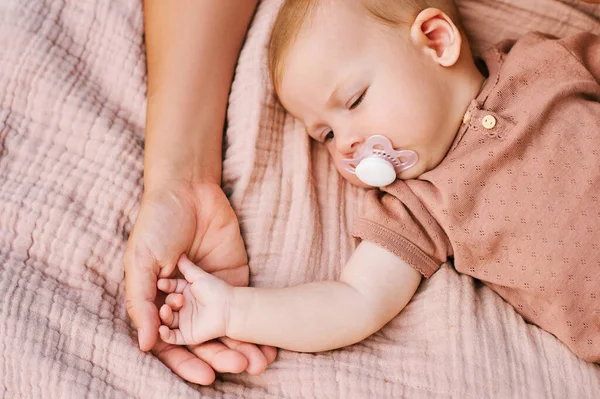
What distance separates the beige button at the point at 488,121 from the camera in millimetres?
1097

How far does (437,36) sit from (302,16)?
278mm

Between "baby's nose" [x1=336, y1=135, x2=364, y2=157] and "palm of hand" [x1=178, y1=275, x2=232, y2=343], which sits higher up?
"baby's nose" [x1=336, y1=135, x2=364, y2=157]

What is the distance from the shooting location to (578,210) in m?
1.03

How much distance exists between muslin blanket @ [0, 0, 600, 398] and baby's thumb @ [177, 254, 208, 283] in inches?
5.2

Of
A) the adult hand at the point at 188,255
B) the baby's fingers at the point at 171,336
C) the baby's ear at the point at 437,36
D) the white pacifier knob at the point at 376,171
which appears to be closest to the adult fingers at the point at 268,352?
the adult hand at the point at 188,255

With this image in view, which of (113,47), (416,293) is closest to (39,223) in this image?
(113,47)

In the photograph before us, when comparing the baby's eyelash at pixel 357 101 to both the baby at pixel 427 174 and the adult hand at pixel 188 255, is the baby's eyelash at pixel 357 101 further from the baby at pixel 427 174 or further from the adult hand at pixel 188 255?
the adult hand at pixel 188 255

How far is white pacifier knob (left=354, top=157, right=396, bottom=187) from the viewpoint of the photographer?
3.65ft

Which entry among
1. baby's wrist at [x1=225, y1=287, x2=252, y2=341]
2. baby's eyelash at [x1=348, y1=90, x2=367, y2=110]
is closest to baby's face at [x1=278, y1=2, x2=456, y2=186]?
baby's eyelash at [x1=348, y1=90, x2=367, y2=110]

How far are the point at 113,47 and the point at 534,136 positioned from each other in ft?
2.98

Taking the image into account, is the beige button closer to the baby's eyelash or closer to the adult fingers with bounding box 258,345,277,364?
the baby's eyelash

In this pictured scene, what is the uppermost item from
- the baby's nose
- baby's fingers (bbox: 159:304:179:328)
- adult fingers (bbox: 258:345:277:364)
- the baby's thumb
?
the baby's nose

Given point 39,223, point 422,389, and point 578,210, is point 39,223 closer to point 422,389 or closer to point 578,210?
point 422,389

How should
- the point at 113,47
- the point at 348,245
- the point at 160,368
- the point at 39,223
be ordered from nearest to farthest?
the point at 160,368 → the point at 39,223 → the point at 348,245 → the point at 113,47
